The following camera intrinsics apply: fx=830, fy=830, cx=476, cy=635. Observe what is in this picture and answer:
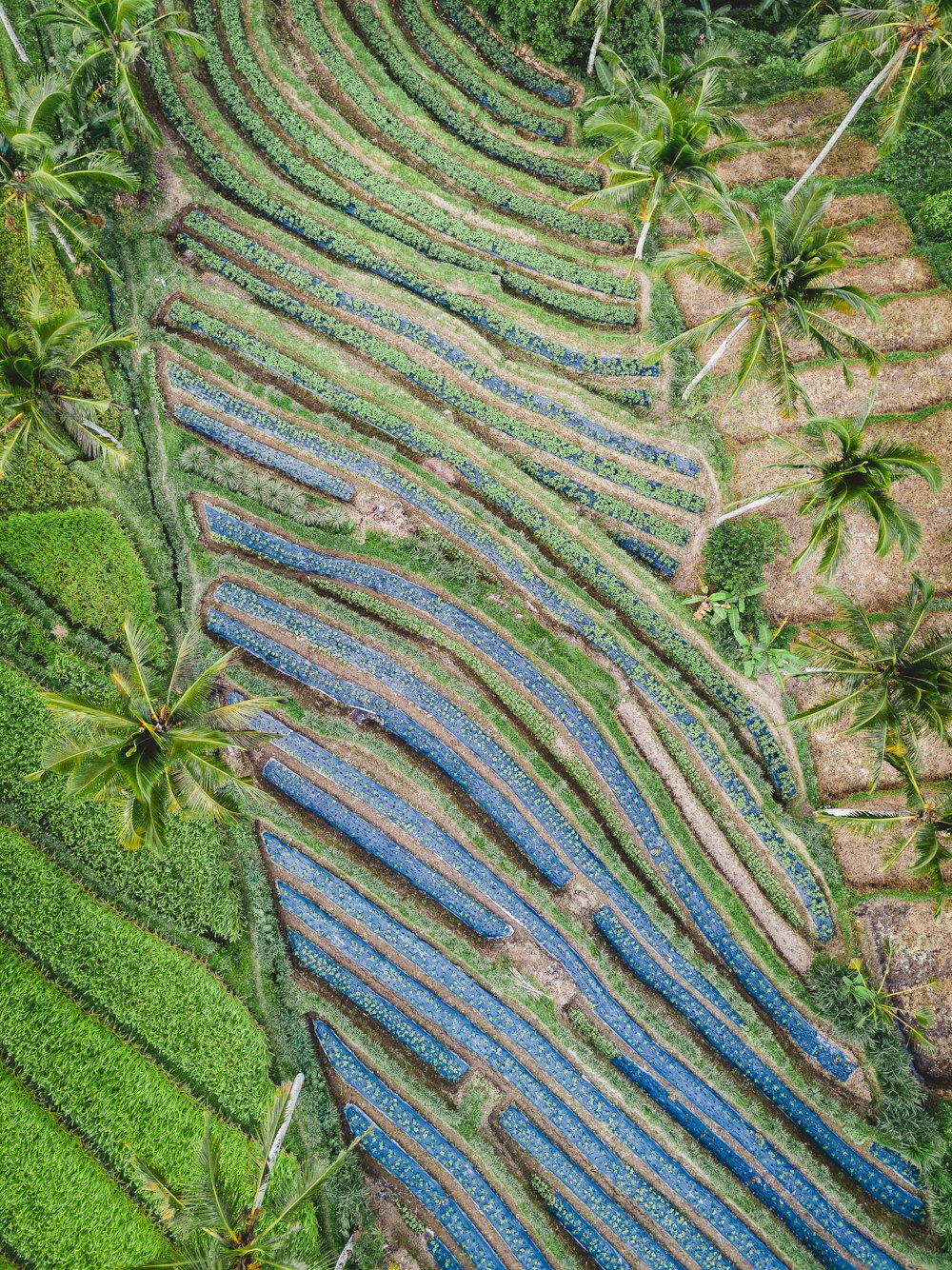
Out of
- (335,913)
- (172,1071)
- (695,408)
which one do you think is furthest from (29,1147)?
(695,408)

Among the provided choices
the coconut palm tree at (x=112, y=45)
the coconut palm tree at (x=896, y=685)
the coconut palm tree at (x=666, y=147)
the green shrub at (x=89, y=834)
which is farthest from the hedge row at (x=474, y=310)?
the green shrub at (x=89, y=834)

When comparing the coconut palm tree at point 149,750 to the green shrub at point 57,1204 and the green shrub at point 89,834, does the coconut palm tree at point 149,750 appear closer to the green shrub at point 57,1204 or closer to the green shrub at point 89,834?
the green shrub at point 89,834

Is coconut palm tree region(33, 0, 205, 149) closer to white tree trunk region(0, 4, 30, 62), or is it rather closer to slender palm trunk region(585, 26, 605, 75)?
white tree trunk region(0, 4, 30, 62)

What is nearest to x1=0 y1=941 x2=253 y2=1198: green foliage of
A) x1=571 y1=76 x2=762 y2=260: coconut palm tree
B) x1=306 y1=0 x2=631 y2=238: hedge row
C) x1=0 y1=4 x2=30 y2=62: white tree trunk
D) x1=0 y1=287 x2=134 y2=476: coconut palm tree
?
x1=0 y1=287 x2=134 y2=476: coconut palm tree

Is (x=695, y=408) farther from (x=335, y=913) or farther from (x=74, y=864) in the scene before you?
(x=74, y=864)

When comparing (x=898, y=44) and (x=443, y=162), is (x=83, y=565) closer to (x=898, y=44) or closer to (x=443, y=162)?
(x=443, y=162)

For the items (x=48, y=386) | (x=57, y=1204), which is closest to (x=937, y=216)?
(x=48, y=386)
